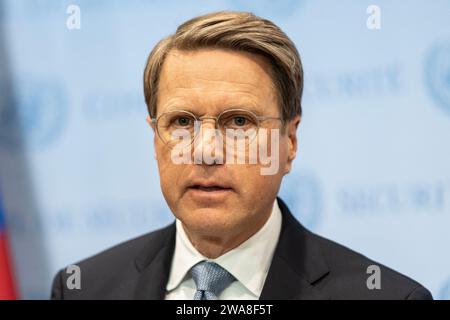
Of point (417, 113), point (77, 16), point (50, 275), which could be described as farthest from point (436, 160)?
point (50, 275)

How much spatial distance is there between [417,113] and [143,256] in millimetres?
1203

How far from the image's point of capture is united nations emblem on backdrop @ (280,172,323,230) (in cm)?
276

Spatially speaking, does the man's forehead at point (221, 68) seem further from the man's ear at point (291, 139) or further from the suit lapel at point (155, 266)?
the suit lapel at point (155, 266)

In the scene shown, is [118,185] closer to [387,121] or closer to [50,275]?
[50,275]

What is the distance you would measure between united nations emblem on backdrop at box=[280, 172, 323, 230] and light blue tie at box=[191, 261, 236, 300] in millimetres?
896

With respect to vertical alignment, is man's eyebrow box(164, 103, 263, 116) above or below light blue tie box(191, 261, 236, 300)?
above

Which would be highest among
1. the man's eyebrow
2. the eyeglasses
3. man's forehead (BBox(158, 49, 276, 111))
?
man's forehead (BBox(158, 49, 276, 111))

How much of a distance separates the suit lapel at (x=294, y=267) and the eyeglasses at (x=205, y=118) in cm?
34

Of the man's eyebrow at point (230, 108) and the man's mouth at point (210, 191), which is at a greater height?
the man's eyebrow at point (230, 108)

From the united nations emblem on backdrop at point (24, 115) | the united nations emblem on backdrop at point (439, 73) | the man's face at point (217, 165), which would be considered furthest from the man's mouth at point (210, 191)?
the united nations emblem on backdrop at point (24, 115)

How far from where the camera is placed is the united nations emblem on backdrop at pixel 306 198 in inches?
108

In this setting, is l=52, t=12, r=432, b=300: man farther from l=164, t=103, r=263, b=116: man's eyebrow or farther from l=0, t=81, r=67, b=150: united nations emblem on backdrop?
l=0, t=81, r=67, b=150: united nations emblem on backdrop

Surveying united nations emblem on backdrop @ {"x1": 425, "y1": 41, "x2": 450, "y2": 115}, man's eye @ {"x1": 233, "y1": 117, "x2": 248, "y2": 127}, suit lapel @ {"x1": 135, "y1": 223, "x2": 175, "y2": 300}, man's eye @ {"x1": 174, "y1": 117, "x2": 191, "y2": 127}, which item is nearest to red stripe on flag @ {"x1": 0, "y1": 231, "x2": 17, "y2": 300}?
suit lapel @ {"x1": 135, "y1": 223, "x2": 175, "y2": 300}

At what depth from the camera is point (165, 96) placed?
1.94 m
